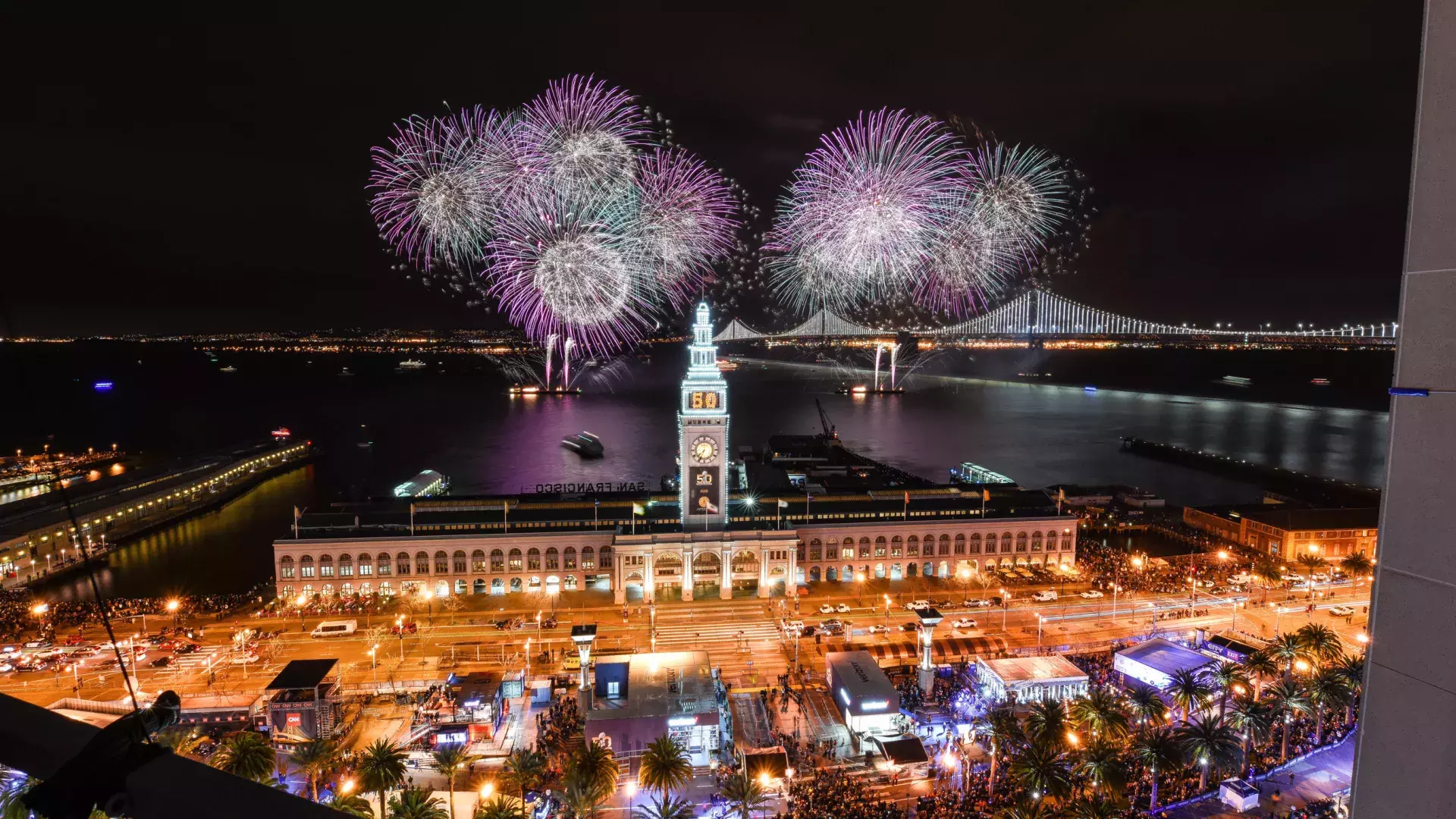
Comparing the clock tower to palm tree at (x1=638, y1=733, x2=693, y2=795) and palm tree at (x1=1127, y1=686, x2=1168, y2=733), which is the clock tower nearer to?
palm tree at (x1=638, y1=733, x2=693, y2=795)

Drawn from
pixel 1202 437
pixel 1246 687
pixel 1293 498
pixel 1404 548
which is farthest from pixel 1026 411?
pixel 1404 548

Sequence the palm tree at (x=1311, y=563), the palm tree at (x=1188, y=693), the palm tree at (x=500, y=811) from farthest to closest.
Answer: the palm tree at (x=1311, y=563), the palm tree at (x=1188, y=693), the palm tree at (x=500, y=811)

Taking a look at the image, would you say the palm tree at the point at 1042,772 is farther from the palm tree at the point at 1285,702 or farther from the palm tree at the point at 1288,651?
the palm tree at the point at 1288,651

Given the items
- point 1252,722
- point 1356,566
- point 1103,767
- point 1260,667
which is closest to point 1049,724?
point 1103,767

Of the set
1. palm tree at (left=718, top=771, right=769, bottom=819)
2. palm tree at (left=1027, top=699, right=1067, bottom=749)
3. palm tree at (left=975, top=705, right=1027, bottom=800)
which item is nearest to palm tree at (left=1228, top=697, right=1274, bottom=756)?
palm tree at (left=1027, top=699, right=1067, bottom=749)

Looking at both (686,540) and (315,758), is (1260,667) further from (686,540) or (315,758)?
(315,758)

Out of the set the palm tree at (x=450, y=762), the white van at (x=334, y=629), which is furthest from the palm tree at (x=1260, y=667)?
the white van at (x=334, y=629)
